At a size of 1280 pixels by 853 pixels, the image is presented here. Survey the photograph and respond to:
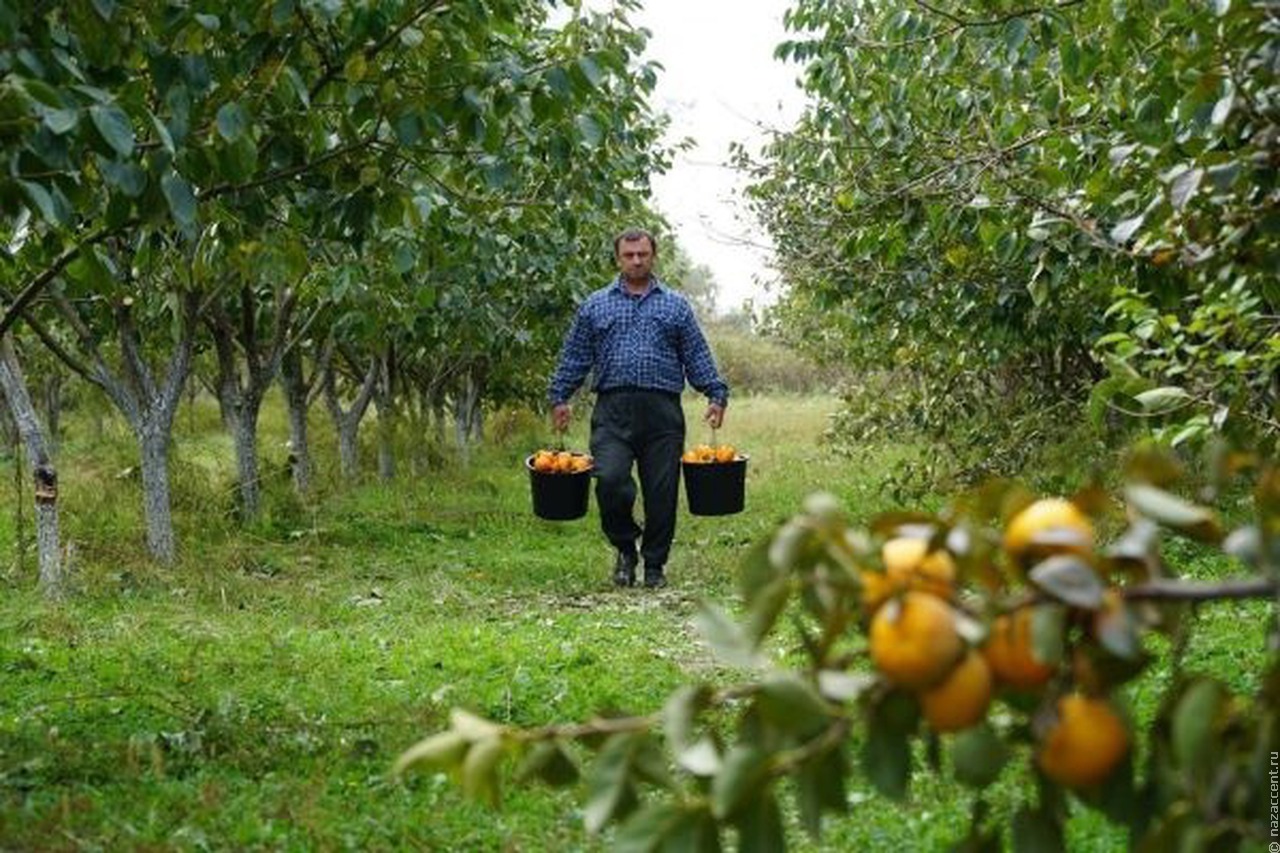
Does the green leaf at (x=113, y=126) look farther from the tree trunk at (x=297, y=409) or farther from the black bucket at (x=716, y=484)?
the tree trunk at (x=297, y=409)

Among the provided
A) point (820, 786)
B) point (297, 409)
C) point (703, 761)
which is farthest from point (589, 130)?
point (297, 409)

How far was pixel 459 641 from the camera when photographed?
5.92 meters

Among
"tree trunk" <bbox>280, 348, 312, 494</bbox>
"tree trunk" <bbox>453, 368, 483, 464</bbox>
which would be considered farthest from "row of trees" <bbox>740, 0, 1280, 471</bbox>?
"tree trunk" <bbox>453, 368, 483, 464</bbox>

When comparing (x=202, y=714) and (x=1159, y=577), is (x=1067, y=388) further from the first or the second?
(x=1159, y=577)

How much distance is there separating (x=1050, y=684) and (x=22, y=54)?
7.83 feet

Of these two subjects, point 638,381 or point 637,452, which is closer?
point 638,381

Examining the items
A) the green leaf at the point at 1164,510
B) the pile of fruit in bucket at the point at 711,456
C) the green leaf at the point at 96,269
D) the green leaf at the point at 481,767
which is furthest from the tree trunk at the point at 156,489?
the green leaf at the point at 1164,510

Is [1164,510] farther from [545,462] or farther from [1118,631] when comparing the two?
[545,462]

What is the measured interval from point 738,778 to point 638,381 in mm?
6594

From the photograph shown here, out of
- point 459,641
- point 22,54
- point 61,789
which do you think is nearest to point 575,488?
point 459,641

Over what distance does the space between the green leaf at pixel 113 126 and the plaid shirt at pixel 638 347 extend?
5.04 m

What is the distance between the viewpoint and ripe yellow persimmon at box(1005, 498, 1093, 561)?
1.34 metres

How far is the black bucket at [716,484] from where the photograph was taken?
8.07 meters

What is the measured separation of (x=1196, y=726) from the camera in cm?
123
